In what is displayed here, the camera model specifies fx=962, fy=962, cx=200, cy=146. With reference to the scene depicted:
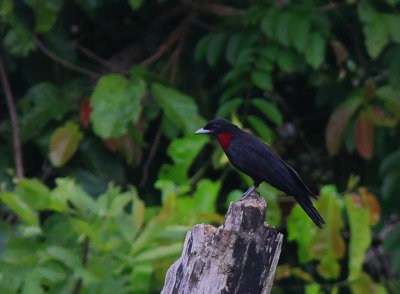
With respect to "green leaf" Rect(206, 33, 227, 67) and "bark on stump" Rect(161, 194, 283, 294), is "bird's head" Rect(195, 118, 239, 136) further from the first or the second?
"bark on stump" Rect(161, 194, 283, 294)

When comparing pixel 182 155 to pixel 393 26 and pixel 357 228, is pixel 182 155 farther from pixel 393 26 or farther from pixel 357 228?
pixel 393 26

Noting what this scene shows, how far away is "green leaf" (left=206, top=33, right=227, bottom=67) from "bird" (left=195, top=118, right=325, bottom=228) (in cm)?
107

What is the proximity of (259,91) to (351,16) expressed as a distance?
2.43 ft

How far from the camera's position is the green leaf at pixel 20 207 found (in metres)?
4.96

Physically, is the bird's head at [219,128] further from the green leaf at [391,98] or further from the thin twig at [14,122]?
the thin twig at [14,122]

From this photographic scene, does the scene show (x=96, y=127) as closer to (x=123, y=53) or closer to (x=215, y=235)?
(x=123, y=53)

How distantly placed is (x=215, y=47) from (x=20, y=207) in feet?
4.87

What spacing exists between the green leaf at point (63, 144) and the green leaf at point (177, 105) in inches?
21.0

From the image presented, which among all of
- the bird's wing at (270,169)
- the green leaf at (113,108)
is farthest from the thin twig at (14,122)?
the bird's wing at (270,169)

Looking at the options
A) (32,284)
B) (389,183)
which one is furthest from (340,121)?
(32,284)

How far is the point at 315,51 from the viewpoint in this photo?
533 cm

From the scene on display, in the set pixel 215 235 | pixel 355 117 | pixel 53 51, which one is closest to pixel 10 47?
pixel 53 51

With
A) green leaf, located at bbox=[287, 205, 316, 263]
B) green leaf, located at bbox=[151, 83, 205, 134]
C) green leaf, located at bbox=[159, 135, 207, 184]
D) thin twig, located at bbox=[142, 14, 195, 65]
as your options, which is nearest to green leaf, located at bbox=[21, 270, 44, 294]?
green leaf, located at bbox=[159, 135, 207, 184]

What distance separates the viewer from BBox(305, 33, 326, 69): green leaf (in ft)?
17.4
